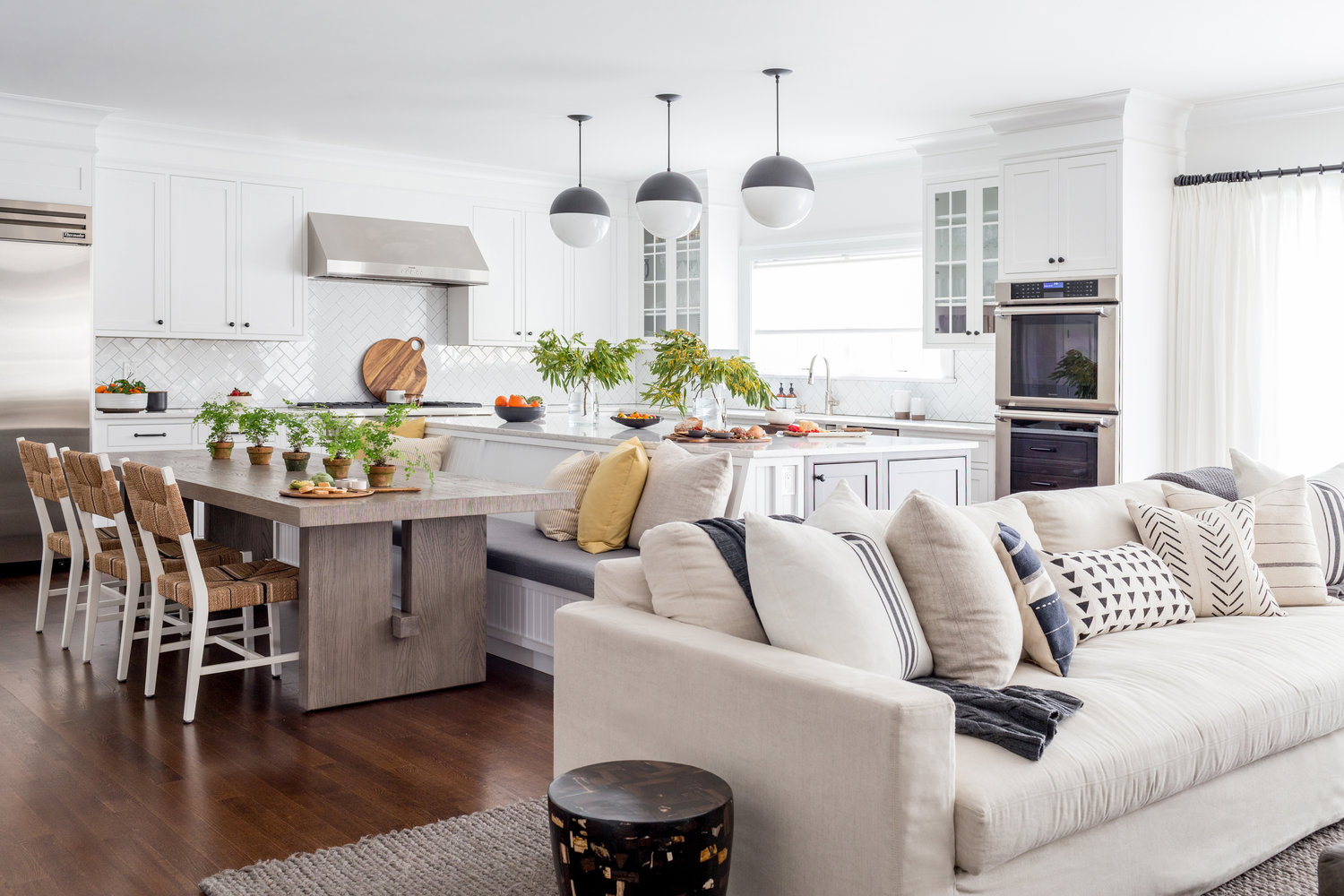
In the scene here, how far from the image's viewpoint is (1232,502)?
3.58 metres

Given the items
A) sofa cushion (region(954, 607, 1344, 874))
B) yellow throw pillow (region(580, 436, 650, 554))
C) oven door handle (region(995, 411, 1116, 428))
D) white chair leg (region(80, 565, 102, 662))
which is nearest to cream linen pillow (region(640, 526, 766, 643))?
sofa cushion (region(954, 607, 1344, 874))

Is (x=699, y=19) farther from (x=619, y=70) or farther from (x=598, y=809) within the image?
(x=598, y=809)

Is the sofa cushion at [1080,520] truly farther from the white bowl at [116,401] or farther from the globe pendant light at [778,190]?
the white bowl at [116,401]

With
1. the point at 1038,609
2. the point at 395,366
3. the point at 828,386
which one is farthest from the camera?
the point at 395,366

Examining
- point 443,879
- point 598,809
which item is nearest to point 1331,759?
point 598,809

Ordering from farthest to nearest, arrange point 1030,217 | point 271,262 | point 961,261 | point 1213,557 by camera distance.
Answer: point 271,262 < point 961,261 < point 1030,217 < point 1213,557

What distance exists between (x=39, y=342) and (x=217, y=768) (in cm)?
401

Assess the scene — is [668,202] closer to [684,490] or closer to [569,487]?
[569,487]

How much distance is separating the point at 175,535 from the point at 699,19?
2799 millimetres

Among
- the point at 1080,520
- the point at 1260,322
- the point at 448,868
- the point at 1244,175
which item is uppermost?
the point at 1244,175

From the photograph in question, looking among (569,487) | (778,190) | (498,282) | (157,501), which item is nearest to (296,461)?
(157,501)

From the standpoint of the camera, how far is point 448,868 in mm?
2574

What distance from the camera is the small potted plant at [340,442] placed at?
4047 millimetres

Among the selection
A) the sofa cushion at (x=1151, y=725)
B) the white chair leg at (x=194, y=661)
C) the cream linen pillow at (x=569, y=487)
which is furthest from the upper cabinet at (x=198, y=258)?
the sofa cushion at (x=1151, y=725)
